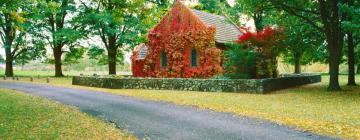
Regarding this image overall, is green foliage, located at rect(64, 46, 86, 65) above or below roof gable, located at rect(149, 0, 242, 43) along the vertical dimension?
below

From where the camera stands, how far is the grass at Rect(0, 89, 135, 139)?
10.6 metres

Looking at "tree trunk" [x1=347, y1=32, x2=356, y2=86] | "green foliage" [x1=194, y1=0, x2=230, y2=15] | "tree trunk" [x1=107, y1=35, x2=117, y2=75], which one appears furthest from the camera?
"green foliage" [x1=194, y1=0, x2=230, y2=15]

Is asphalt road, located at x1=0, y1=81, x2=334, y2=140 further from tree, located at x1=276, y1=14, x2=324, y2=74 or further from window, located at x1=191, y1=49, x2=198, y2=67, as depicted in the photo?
window, located at x1=191, y1=49, x2=198, y2=67

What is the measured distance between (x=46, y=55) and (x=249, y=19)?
28005 mm

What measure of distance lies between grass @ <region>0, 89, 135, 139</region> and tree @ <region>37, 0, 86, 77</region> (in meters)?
29.0

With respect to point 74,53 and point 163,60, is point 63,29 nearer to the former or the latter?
point 74,53

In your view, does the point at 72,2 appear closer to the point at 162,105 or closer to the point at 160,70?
the point at 160,70

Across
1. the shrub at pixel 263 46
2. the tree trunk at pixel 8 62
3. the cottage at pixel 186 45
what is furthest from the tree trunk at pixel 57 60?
the shrub at pixel 263 46

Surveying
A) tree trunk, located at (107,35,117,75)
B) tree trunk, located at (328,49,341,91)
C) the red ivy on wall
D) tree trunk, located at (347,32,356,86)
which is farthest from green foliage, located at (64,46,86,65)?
tree trunk, located at (328,49,341,91)

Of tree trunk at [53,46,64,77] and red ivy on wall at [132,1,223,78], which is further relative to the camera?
tree trunk at [53,46,64,77]

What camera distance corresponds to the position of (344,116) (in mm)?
14117

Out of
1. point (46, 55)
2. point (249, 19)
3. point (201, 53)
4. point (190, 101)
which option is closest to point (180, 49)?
point (201, 53)

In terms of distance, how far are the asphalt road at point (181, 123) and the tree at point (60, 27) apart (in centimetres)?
2828

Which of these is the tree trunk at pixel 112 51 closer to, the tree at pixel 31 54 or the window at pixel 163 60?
the tree at pixel 31 54
